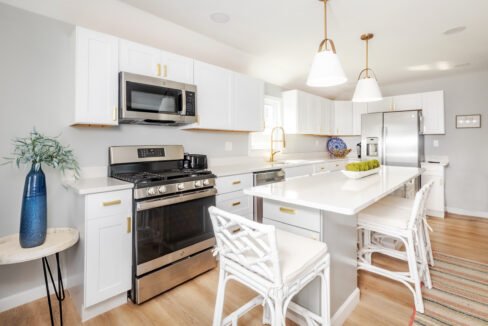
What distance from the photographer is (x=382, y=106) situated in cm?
470

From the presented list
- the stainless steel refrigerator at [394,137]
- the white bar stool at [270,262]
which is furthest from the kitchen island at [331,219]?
the stainless steel refrigerator at [394,137]

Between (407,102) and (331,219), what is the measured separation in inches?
157

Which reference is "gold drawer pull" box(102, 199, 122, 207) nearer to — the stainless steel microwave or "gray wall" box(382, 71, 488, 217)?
the stainless steel microwave

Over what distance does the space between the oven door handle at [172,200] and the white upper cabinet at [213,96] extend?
795 mm

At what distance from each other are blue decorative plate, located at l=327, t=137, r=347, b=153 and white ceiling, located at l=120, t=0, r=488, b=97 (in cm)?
188

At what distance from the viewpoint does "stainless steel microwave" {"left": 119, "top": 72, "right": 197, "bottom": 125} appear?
2062mm

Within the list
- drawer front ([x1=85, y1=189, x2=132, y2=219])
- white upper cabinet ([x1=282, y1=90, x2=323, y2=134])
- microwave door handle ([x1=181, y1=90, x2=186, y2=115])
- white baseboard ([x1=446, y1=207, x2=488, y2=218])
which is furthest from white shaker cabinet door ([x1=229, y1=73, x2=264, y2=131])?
white baseboard ([x1=446, y1=207, x2=488, y2=218])

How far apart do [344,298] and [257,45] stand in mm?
2661

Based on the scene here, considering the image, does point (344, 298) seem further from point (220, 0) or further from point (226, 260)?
point (220, 0)

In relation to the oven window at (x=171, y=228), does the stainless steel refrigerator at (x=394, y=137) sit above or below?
above

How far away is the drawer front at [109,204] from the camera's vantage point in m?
1.67

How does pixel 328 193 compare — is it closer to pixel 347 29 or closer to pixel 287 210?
pixel 287 210

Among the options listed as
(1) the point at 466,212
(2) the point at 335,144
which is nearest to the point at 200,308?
(2) the point at 335,144

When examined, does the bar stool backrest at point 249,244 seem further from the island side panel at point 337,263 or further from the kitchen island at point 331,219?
the island side panel at point 337,263
